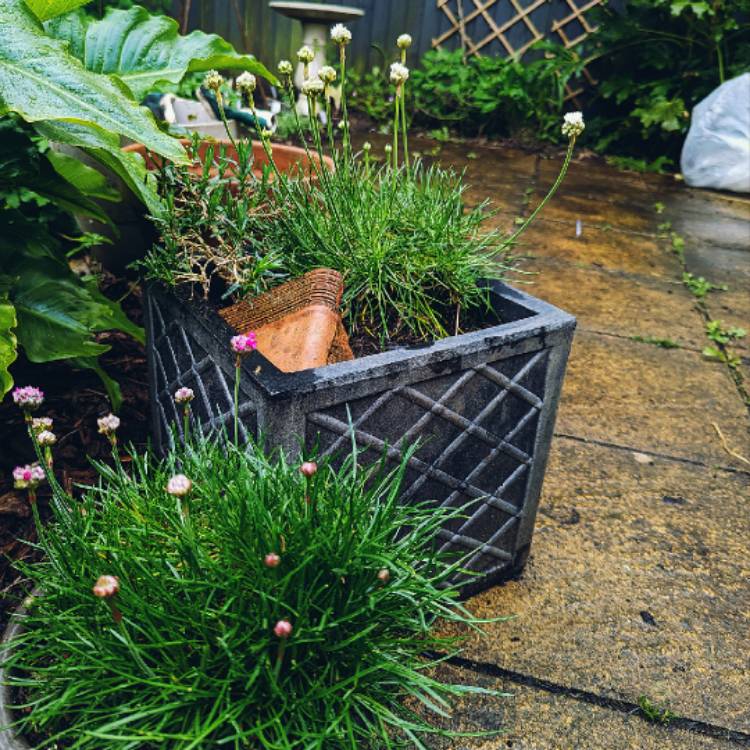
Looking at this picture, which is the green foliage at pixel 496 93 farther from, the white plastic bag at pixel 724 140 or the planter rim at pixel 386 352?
the planter rim at pixel 386 352

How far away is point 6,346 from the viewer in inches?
54.7

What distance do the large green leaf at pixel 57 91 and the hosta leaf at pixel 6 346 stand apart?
36 cm

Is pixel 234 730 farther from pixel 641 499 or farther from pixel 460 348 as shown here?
pixel 641 499

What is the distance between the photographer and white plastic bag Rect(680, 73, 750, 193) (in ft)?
17.3

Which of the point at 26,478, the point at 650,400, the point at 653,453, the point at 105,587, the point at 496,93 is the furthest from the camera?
the point at 496,93

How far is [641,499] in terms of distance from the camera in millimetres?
2035

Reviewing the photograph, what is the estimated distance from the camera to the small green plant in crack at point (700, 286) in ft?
11.4

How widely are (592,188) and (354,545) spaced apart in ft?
15.1

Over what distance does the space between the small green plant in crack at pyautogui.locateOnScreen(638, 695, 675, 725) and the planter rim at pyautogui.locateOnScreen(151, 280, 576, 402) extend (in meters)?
0.68

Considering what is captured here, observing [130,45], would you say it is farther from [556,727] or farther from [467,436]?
[556,727]

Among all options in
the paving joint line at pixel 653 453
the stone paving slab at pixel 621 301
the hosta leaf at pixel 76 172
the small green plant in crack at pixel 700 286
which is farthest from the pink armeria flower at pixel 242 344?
the small green plant in crack at pixel 700 286

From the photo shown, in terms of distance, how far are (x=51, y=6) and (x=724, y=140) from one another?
482 cm

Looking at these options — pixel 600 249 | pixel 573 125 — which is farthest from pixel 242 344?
pixel 600 249

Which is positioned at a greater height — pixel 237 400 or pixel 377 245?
pixel 377 245
